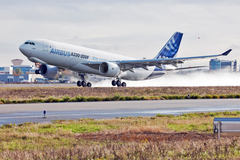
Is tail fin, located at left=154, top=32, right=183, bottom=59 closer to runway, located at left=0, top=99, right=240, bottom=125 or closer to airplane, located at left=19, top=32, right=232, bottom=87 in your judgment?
airplane, located at left=19, top=32, right=232, bottom=87

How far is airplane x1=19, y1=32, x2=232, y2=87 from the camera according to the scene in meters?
43.7

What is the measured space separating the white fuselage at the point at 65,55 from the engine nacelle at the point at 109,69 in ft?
2.89

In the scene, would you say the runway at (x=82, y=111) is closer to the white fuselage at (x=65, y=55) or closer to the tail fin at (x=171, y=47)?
the white fuselage at (x=65, y=55)

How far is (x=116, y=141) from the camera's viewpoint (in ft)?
40.0

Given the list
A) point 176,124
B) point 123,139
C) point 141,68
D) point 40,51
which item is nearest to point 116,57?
point 141,68

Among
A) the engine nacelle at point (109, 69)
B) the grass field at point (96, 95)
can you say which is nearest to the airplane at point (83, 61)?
the engine nacelle at point (109, 69)

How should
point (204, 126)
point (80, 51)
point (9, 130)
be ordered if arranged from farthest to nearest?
point (80, 51)
point (204, 126)
point (9, 130)

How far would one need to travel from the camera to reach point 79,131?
595 inches

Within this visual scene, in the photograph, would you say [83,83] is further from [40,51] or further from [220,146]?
[220,146]

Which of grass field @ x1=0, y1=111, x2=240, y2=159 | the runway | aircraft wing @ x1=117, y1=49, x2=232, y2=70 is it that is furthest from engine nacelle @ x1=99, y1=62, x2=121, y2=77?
grass field @ x1=0, y1=111, x2=240, y2=159

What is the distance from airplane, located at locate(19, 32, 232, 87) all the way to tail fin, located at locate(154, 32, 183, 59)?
427cm

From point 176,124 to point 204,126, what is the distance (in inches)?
51.9

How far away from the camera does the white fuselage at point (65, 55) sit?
1709 inches

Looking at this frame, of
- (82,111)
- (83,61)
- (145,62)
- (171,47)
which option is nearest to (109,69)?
(83,61)
